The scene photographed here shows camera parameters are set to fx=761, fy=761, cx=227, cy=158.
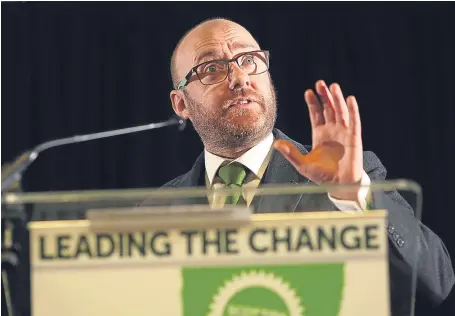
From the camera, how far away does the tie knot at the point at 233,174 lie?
2.00m

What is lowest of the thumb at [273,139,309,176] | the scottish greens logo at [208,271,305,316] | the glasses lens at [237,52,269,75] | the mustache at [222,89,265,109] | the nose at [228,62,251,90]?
the scottish greens logo at [208,271,305,316]

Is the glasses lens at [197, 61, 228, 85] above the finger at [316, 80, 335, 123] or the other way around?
above

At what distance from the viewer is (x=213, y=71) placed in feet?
7.06

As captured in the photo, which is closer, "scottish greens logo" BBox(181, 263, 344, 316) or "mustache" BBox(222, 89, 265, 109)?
"scottish greens logo" BBox(181, 263, 344, 316)

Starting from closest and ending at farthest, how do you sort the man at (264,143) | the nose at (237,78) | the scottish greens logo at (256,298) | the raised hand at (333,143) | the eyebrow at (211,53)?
the scottish greens logo at (256,298)
the man at (264,143)
the raised hand at (333,143)
the nose at (237,78)
the eyebrow at (211,53)

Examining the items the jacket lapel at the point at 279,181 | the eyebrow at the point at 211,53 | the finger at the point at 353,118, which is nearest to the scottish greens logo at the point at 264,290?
the jacket lapel at the point at 279,181

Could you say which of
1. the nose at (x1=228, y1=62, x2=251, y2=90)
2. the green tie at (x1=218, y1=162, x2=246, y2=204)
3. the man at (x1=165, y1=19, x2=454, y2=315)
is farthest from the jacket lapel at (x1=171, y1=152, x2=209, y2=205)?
the nose at (x1=228, y1=62, x2=251, y2=90)

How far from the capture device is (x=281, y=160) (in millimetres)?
2012

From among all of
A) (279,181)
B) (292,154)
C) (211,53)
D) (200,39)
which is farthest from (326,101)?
(200,39)

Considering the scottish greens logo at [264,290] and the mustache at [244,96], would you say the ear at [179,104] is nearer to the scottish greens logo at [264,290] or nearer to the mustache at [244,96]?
the mustache at [244,96]

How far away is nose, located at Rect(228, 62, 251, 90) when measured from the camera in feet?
6.89

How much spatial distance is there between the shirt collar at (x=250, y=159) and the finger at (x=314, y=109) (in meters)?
0.46

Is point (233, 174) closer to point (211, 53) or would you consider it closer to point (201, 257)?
point (211, 53)

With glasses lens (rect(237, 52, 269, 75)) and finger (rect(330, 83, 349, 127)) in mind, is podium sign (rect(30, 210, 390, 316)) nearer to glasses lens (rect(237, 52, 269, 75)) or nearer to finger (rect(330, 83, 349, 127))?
finger (rect(330, 83, 349, 127))
